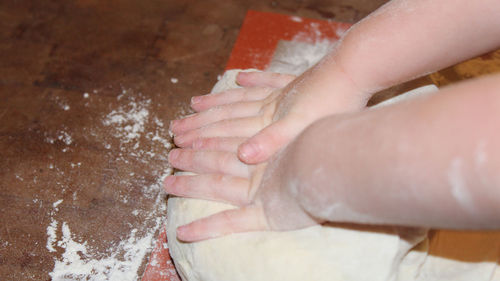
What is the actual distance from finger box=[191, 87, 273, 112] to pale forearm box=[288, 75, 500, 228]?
1.31ft

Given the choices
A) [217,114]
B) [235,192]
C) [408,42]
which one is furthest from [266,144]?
[408,42]

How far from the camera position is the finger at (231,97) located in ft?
3.50

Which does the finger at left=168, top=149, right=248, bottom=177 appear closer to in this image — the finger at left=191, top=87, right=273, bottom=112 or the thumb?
the thumb

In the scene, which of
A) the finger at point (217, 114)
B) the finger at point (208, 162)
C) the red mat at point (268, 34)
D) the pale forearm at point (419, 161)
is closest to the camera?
the pale forearm at point (419, 161)

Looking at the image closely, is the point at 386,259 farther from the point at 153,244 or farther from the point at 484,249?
the point at 153,244

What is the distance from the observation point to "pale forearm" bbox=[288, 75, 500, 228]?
52cm

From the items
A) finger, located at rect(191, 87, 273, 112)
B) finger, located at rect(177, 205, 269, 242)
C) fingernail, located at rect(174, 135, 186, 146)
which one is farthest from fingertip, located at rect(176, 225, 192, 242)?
finger, located at rect(191, 87, 273, 112)

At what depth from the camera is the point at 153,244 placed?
114 cm

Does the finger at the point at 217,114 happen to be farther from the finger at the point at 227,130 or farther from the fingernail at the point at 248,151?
the fingernail at the point at 248,151

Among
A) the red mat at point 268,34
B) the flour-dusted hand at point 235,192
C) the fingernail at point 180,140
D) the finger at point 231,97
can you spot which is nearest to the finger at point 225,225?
the flour-dusted hand at point 235,192

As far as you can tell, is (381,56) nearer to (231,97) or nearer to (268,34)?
(231,97)

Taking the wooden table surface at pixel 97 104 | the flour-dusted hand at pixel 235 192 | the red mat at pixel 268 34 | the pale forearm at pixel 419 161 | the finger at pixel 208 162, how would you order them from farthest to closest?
the red mat at pixel 268 34 → the wooden table surface at pixel 97 104 → the finger at pixel 208 162 → the flour-dusted hand at pixel 235 192 → the pale forearm at pixel 419 161

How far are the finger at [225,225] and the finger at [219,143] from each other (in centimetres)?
14

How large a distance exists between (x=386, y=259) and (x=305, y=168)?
26cm
